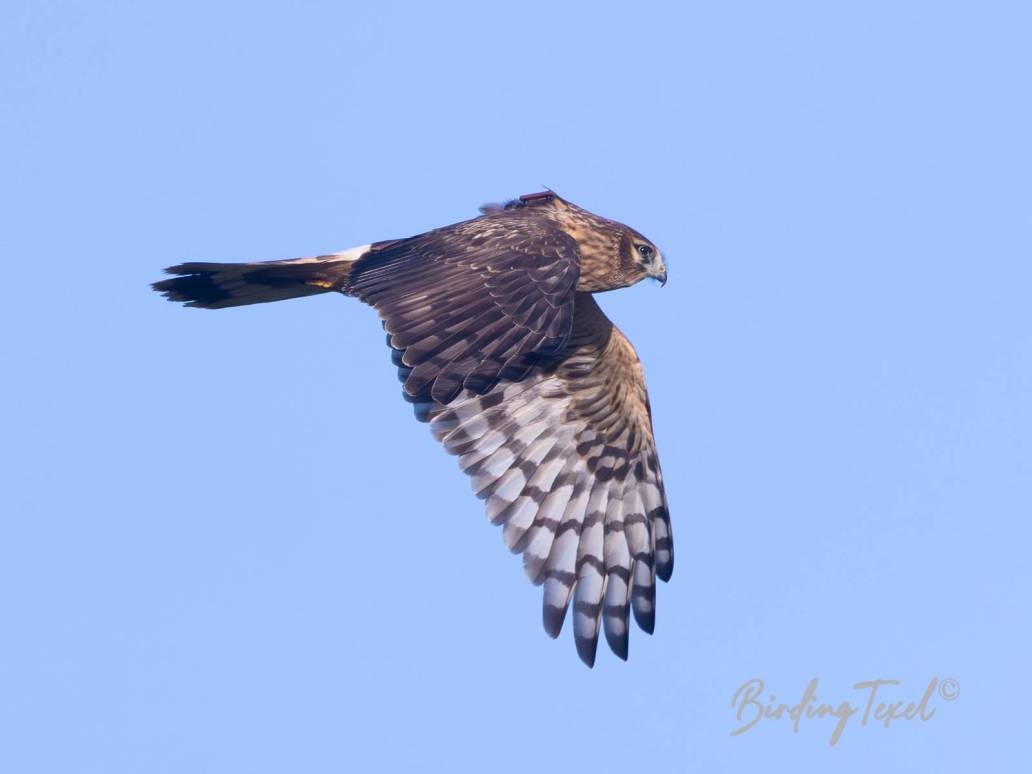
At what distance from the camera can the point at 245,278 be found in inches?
393

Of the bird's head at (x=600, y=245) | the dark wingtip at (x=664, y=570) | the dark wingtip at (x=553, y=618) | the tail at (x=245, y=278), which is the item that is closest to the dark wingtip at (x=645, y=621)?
the dark wingtip at (x=664, y=570)

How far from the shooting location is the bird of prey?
876 centimetres

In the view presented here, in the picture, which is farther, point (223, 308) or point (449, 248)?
point (223, 308)

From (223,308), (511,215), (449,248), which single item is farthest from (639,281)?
(223,308)

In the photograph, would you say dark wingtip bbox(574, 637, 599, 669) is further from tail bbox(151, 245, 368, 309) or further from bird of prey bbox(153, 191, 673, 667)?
tail bbox(151, 245, 368, 309)

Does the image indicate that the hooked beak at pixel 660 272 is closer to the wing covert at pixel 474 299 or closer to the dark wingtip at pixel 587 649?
the wing covert at pixel 474 299

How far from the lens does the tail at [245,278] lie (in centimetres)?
991

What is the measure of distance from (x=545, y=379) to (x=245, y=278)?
2.25 m

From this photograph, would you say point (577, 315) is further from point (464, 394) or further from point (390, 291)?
point (390, 291)

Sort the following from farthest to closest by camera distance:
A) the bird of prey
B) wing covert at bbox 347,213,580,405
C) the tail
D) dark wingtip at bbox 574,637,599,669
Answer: dark wingtip at bbox 574,637,599,669
the tail
the bird of prey
wing covert at bbox 347,213,580,405

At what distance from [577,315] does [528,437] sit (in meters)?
0.86

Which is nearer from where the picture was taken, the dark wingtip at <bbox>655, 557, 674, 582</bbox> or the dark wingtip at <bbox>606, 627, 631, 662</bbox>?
the dark wingtip at <bbox>606, 627, 631, 662</bbox>

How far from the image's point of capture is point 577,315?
35.7ft

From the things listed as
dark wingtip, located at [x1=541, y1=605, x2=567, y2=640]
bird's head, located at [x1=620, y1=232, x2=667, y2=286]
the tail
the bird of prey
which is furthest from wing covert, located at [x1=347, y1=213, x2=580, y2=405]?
dark wingtip, located at [x1=541, y1=605, x2=567, y2=640]
